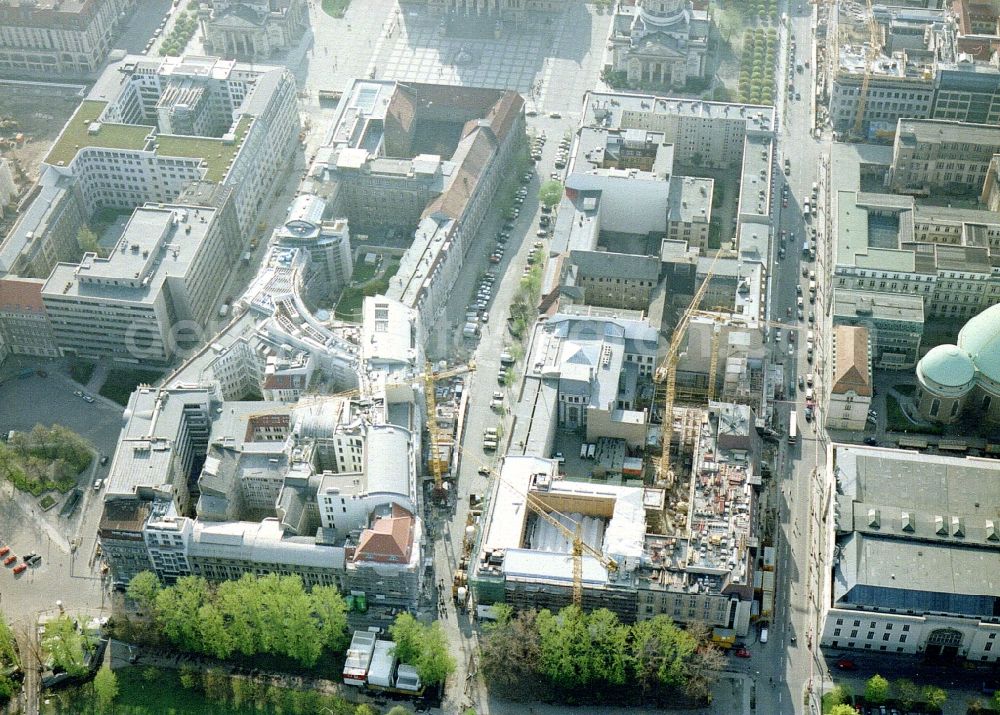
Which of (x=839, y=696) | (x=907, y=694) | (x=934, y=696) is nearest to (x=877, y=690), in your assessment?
(x=907, y=694)

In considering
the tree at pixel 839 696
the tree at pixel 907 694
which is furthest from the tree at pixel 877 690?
the tree at pixel 839 696

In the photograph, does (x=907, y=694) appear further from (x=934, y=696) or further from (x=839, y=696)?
(x=839, y=696)

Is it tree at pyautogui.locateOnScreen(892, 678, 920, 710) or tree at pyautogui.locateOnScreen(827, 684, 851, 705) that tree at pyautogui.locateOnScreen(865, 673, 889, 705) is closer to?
tree at pyautogui.locateOnScreen(892, 678, 920, 710)

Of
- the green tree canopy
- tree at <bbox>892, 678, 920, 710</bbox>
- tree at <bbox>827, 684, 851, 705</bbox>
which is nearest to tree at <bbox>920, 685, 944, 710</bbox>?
the green tree canopy

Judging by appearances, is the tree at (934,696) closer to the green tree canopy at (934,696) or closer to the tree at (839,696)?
the green tree canopy at (934,696)

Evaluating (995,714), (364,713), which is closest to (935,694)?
(995,714)

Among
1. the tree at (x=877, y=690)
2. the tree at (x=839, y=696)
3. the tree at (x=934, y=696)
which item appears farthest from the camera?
the tree at (x=839, y=696)

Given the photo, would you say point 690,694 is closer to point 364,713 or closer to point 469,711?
point 469,711
